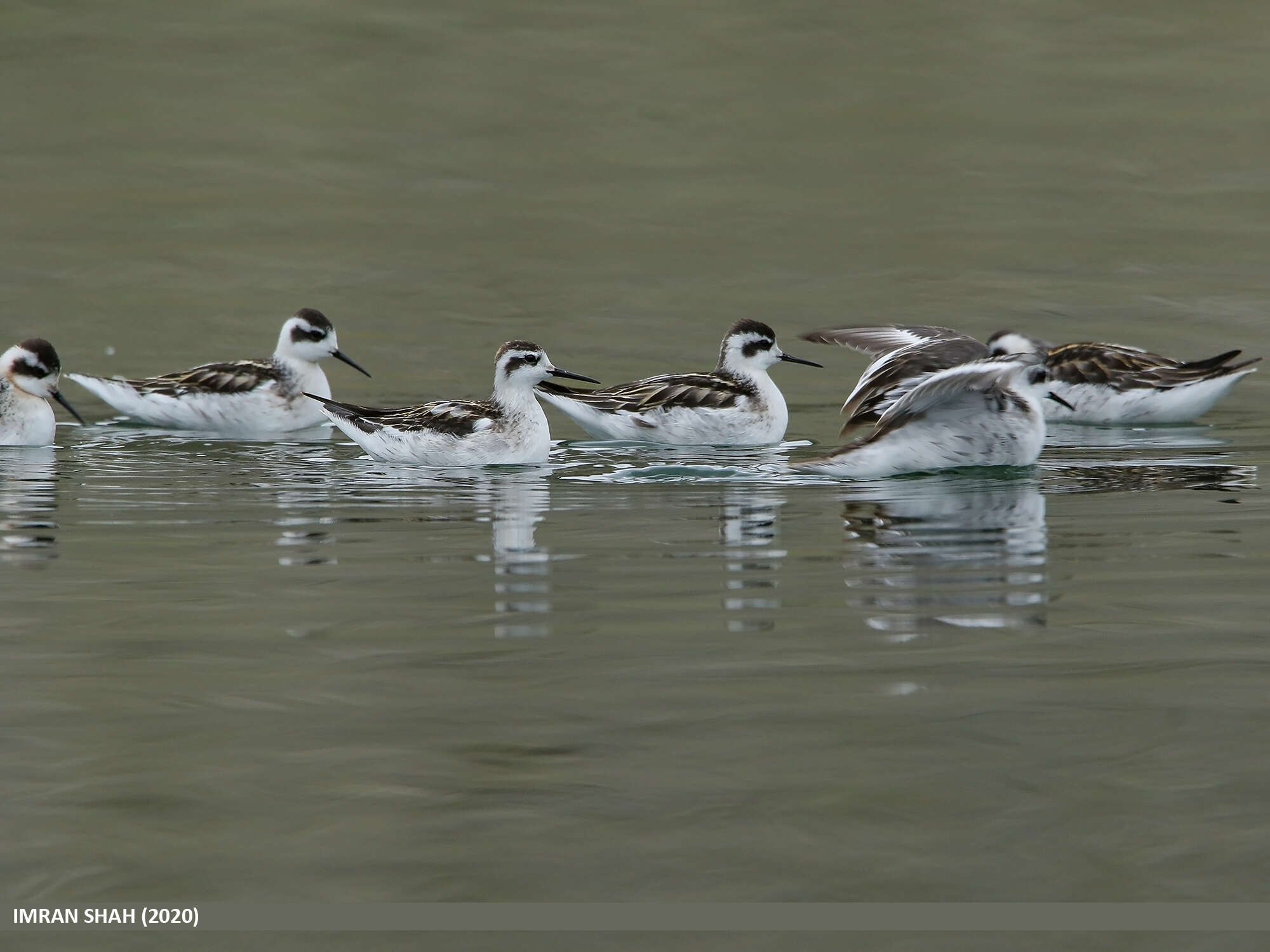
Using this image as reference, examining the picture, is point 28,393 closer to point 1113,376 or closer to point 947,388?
point 947,388

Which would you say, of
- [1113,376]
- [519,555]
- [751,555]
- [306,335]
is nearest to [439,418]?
[306,335]

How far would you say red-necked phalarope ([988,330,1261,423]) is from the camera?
1536 centimetres

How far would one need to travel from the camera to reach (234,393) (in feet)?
50.6

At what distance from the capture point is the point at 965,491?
1178cm

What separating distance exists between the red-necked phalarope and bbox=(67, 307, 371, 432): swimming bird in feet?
18.2

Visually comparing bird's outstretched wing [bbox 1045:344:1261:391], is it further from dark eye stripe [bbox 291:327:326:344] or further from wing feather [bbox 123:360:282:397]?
wing feather [bbox 123:360:282:397]

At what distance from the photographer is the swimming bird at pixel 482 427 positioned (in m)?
13.1

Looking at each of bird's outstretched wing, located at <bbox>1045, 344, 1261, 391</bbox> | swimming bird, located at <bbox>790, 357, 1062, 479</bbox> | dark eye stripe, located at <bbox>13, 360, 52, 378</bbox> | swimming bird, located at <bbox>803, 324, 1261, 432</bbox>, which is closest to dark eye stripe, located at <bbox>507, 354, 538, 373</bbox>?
swimming bird, located at <bbox>790, 357, 1062, 479</bbox>

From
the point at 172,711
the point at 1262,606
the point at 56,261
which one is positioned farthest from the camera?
the point at 56,261

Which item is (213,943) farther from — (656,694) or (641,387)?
(641,387)

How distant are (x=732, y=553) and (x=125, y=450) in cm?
593

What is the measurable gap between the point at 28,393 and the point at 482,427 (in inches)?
148

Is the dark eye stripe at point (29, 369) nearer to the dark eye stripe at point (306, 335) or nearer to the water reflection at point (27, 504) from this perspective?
the water reflection at point (27, 504)

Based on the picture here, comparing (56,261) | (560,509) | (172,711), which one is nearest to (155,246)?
(56,261)
